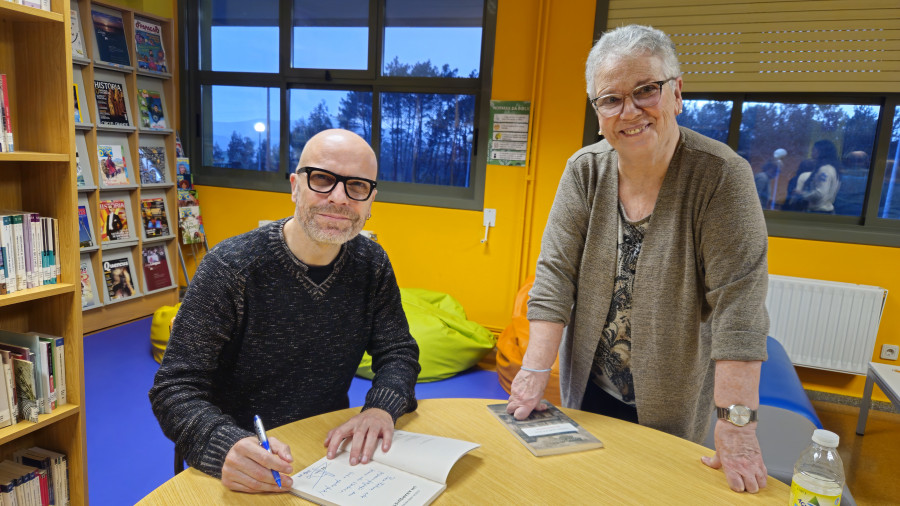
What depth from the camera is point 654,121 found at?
120 centimetres

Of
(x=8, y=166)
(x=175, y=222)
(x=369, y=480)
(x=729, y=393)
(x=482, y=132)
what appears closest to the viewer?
(x=369, y=480)

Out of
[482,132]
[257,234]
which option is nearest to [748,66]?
[482,132]

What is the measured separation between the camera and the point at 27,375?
177 centimetres

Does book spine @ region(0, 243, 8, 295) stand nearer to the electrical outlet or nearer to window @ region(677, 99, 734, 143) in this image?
the electrical outlet

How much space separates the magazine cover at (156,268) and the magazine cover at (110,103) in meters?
0.95

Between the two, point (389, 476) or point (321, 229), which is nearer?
point (389, 476)

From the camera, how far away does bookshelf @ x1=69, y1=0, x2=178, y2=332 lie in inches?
142

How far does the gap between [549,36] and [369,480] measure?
10.5 ft


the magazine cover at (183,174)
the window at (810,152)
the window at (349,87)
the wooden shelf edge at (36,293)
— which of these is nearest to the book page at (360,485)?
the wooden shelf edge at (36,293)

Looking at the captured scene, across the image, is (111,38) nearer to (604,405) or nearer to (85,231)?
(85,231)

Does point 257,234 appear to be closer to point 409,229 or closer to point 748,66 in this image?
point 409,229

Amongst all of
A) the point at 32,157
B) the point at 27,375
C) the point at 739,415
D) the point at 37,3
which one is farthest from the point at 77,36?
the point at 739,415

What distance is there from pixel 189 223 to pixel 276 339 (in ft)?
11.5

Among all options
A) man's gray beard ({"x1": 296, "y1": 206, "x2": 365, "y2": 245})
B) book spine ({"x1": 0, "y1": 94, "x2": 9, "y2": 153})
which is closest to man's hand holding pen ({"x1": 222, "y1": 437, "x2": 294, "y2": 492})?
man's gray beard ({"x1": 296, "y1": 206, "x2": 365, "y2": 245})
